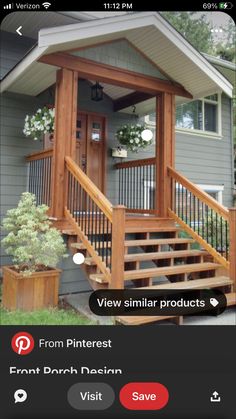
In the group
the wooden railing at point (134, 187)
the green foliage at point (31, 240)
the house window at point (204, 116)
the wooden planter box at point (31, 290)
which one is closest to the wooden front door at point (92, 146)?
the wooden railing at point (134, 187)

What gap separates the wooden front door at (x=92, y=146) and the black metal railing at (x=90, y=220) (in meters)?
1.49

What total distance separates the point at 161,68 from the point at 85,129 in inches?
64.7

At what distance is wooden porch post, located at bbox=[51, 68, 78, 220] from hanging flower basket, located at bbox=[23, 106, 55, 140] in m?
0.38

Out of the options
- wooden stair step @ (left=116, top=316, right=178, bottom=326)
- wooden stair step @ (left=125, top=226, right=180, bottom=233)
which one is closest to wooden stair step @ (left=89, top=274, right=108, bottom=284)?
wooden stair step @ (left=125, top=226, right=180, bottom=233)

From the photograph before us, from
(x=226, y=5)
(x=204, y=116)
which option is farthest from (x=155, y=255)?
(x=204, y=116)

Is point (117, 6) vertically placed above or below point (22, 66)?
below

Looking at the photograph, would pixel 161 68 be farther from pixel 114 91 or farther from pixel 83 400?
pixel 83 400

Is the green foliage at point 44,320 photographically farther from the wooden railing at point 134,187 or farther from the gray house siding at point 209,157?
the gray house siding at point 209,157

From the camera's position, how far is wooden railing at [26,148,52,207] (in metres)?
4.25

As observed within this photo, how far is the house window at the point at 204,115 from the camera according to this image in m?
6.64

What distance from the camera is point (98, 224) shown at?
3.72 metres

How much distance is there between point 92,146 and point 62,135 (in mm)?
1783

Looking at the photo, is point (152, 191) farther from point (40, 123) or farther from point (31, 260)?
point (31, 260)

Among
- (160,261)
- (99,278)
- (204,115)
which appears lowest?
(99,278)
